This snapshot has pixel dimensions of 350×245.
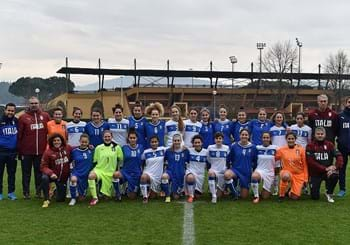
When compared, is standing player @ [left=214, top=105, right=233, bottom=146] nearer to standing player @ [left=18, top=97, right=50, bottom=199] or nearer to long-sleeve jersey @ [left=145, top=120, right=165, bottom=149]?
long-sleeve jersey @ [left=145, top=120, right=165, bottom=149]

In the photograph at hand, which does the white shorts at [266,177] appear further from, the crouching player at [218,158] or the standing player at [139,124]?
the standing player at [139,124]

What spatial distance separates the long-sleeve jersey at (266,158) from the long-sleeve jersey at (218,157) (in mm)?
601

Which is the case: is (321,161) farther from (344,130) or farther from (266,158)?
(266,158)

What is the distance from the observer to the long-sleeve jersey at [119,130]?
9.72m

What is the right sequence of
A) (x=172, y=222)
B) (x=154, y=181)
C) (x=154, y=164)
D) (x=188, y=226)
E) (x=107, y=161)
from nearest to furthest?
1. (x=188, y=226)
2. (x=172, y=222)
3. (x=107, y=161)
4. (x=154, y=181)
5. (x=154, y=164)

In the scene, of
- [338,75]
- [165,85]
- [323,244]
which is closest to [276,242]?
[323,244]

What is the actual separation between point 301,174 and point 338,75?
5515 centimetres

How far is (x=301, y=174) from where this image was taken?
30.0 feet

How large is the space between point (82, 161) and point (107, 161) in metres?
0.46

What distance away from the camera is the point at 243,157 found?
927cm

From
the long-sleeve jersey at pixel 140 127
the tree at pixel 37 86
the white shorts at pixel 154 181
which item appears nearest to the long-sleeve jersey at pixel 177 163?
the white shorts at pixel 154 181

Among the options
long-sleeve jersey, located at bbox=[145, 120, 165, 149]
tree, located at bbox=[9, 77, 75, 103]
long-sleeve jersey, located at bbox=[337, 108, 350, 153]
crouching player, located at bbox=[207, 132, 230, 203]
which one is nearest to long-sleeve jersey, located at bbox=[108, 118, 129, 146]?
long-sleeve jersey, located at bbox=[145, 120, 165, 149]

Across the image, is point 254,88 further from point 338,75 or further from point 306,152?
point 306,152

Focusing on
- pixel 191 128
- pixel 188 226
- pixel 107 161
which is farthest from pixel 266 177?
pixel 107 161
